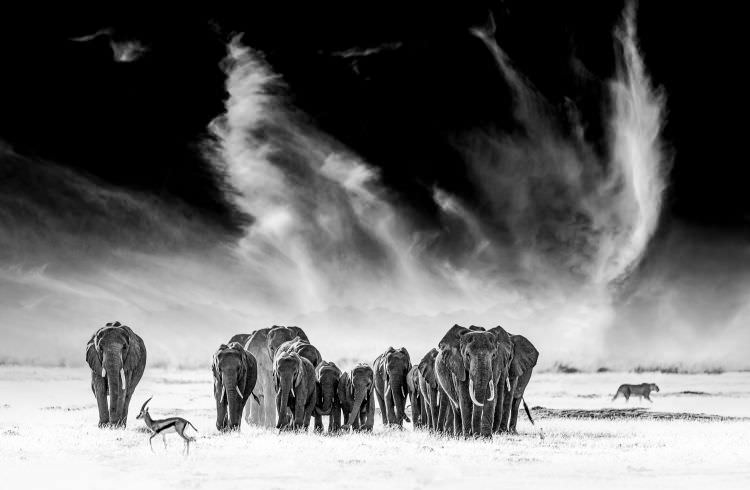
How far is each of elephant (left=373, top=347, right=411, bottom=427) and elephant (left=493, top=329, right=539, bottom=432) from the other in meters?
4.37

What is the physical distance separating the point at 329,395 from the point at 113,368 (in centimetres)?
735

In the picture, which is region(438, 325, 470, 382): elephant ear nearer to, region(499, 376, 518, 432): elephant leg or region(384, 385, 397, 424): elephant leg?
region(499, 376, 518, 432): elephant leg

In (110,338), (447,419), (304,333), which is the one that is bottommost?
(447,419)

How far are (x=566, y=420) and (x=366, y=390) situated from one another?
15489 mm

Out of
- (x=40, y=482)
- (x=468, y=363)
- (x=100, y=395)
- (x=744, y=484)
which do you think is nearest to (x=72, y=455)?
(x=40, y=482)

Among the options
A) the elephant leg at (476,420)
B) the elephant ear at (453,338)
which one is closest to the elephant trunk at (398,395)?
the elephant ear at (453,338)

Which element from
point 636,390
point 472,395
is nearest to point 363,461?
point 472,395

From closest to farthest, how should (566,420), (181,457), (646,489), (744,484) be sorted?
1. (646,489)
2. (744,484)
3. (181,457)
4. (566,420)

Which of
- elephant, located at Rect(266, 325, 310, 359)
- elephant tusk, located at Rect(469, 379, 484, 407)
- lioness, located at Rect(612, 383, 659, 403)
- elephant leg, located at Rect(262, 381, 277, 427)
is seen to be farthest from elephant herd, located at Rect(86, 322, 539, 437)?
lioness, located at Rect(612, 383, 659, 403)

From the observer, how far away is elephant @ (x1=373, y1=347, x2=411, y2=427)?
109ft

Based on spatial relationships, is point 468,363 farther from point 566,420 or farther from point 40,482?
point 566,420

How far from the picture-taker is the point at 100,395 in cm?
2822

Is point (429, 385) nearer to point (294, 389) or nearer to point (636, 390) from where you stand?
point (294, 389)

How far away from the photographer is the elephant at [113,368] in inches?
1096
